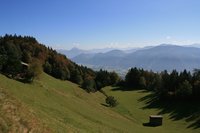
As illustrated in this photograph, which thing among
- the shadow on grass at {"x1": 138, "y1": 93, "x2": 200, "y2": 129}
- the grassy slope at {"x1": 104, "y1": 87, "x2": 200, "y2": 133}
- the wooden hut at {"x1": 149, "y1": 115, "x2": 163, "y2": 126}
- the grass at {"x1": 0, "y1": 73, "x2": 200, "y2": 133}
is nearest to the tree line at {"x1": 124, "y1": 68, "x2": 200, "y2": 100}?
the shadow on grass at {"x1": 138, "y1": 93, "x2": 200, "y2": 129}

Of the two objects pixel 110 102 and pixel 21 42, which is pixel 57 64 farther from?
pixel 110 102

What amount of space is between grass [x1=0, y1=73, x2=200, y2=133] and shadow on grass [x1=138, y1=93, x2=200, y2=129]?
103 centimetres

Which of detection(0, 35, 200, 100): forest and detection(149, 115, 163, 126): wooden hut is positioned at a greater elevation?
detection(0, 35, 200, 100): forest

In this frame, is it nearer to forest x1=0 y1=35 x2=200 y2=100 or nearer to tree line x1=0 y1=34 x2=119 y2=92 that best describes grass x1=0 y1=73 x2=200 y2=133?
tree line x1=0 y1=34 x2=119 y2=92

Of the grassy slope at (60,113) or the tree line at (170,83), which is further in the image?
the tree line at (170,83)

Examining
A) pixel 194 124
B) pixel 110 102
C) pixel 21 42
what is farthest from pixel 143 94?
pixel 21 42

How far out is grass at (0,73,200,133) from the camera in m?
47.4

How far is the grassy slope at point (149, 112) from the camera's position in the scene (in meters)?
70.7

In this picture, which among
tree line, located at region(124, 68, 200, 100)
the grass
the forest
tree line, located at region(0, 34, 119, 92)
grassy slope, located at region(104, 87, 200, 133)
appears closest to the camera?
the grass

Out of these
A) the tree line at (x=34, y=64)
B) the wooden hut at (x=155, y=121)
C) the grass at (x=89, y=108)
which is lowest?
the wooden hut at (x=155, y=121)

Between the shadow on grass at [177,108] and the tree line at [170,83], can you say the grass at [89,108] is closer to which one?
Answer: the shadow on grass at [177,108]

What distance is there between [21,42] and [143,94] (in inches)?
2302

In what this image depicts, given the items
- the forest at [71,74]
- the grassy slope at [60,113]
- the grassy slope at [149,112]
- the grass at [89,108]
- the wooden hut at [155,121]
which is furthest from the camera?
the forest at [71,74]

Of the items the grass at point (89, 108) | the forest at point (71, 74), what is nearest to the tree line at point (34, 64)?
the forest at point (71, 74)
